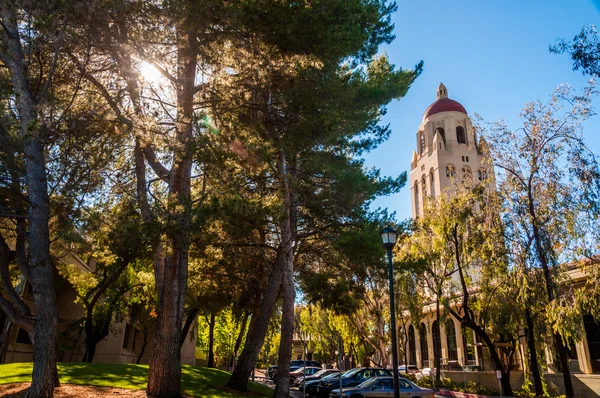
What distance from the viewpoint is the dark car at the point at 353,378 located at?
18.4 m

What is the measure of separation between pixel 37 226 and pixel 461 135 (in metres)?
74.4

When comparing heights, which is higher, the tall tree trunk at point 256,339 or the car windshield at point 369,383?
the tall tree trunk at point 256,339

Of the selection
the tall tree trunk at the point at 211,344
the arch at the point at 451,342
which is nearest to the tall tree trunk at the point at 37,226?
the tall tree trunk at the point at 211,344

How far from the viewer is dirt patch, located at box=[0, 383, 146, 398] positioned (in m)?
11.3

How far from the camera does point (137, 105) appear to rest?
42.0 feet

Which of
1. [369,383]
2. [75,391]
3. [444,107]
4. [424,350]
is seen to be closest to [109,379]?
[75,391]

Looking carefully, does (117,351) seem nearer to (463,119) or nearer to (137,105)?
(137,105)

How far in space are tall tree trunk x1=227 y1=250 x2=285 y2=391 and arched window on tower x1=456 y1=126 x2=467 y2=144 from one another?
6383 cm

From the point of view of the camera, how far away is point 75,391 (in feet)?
39.3

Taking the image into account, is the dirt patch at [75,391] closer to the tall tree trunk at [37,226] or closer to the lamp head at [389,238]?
the tall tree trunk at [37,226]

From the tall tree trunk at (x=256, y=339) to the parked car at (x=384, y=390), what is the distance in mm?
3971

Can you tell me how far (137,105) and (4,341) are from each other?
12.4 meters

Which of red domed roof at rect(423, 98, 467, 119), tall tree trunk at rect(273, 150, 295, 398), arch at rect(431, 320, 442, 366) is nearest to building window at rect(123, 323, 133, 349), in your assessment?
tall tree trunk at rect(273, 150, 295, 398)

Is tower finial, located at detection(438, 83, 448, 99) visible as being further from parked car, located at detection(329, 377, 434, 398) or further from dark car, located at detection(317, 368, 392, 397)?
parked car, located at detection(329, 377, 434, 398)
